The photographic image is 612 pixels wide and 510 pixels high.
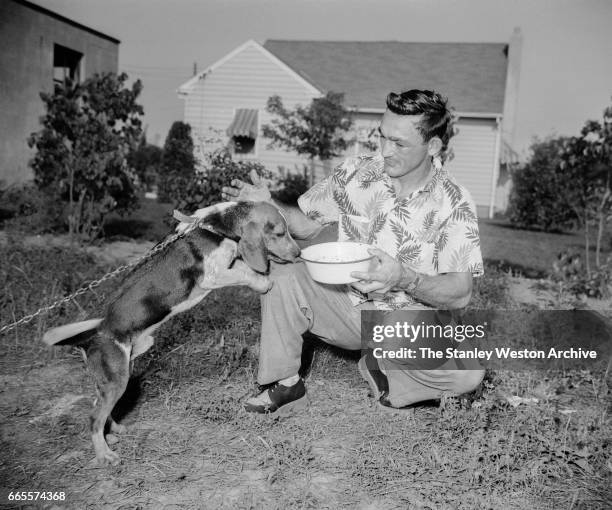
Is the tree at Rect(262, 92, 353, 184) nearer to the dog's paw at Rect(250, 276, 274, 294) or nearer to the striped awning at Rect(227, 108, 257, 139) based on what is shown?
the striped awning at Rect(227, 108, 257, 139)

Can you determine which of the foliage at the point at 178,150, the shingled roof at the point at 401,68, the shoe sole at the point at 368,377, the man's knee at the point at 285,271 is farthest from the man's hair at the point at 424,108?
the shingled roof at the point at 401,68

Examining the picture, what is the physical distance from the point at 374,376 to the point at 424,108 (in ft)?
6.12

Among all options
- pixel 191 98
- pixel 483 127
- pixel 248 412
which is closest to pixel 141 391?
pixel 248 412

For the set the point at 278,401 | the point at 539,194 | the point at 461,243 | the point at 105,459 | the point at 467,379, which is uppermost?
the point at 539,194

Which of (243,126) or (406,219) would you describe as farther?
(243,126)

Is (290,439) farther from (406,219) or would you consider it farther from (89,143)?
(89,143)

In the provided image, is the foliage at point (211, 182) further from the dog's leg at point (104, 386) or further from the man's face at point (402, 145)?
the dog's leg at point (104, 386)

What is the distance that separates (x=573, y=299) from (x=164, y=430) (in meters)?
5.40

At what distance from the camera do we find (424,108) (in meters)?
3.65

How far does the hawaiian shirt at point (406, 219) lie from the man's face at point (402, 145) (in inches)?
6.8

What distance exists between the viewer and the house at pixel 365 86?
2205 centimetres

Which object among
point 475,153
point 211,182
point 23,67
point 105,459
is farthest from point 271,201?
point 475,153

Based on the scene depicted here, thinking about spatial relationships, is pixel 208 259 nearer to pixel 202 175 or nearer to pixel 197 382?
pixel 197 382

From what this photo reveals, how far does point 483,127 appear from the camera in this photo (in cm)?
2395
